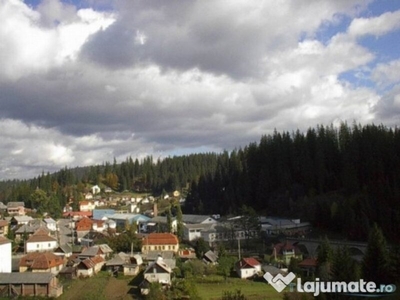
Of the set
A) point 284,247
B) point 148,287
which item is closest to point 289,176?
point 284,247

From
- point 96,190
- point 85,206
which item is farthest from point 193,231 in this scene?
point 96,190

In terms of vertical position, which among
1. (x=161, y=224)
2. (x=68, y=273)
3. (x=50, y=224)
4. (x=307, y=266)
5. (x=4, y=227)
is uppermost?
(x=4, y=227)

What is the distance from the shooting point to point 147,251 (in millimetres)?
42938

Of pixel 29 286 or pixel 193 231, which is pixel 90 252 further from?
pixel 193 231

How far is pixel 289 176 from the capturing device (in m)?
64.1

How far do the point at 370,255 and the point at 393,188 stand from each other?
26532mm

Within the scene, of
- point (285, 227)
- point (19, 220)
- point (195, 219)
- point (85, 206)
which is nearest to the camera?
point (285, 227)

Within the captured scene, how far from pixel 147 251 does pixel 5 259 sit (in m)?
13.5

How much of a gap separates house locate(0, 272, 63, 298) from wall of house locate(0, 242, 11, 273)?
4.28 meters

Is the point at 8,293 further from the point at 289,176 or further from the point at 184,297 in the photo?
the point at 289,176

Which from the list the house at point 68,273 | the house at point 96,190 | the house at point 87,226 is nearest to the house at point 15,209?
the house at point 87,226

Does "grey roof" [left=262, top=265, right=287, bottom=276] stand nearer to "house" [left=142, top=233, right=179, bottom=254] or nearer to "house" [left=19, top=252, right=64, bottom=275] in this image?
"house" [left=142, top=233, right=179, bottom=254]

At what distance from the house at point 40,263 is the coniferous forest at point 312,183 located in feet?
93.6

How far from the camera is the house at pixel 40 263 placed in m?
34.5
